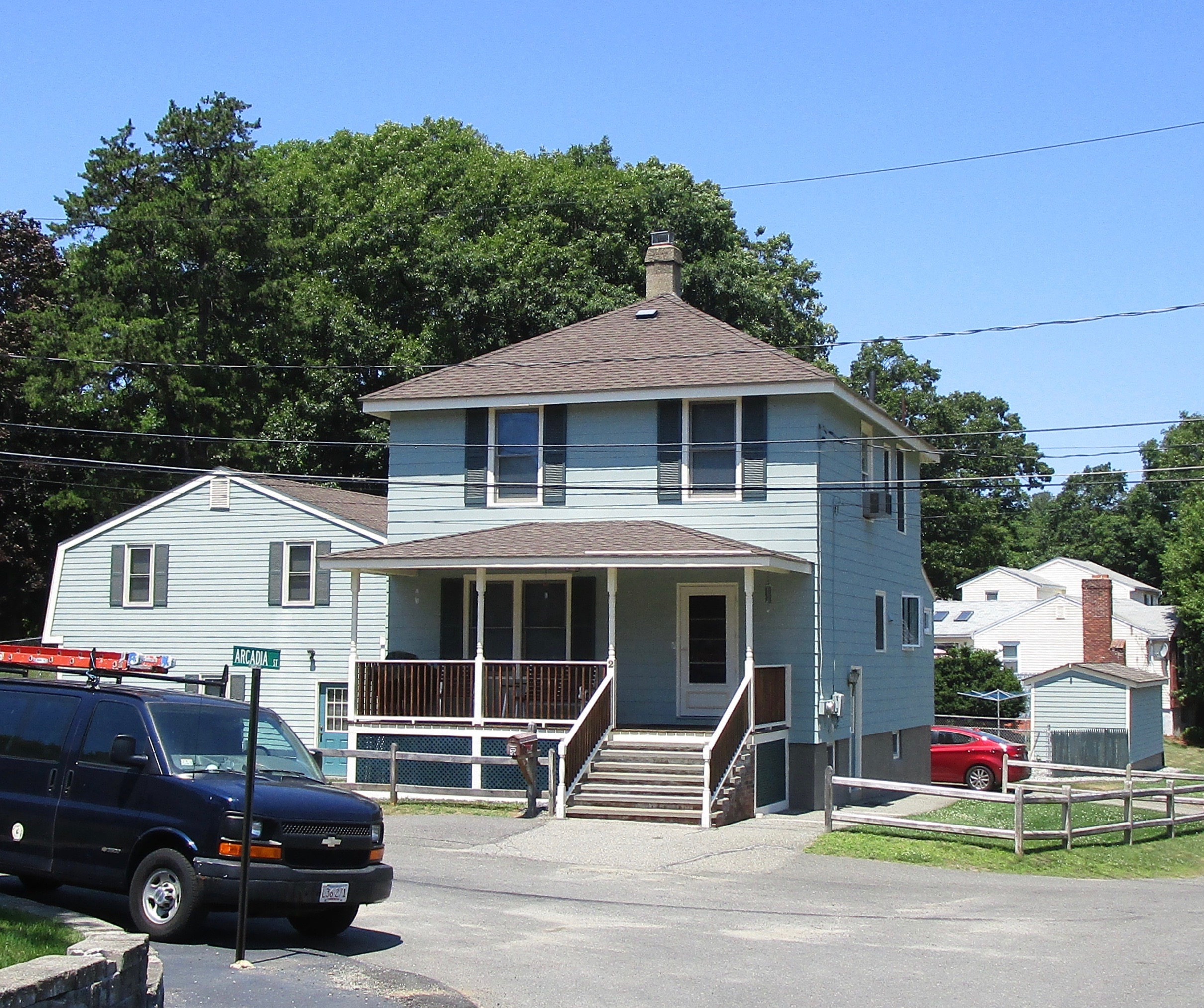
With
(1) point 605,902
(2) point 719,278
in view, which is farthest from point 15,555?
(1) point 605,902

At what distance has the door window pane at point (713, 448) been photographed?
24062mm

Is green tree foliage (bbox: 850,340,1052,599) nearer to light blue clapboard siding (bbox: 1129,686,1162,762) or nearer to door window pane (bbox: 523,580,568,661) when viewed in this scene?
light blue clapboard siding (bbox: 1129,686,1162,762)

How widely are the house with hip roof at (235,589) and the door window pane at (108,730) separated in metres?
15.4

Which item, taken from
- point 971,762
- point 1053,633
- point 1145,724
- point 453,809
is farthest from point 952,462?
point 453,809

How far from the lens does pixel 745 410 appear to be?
24.0 meters

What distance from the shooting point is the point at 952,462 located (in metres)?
77.9

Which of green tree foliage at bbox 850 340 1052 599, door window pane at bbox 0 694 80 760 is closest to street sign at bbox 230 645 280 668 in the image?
door window pane at bbox 0 694 80 760

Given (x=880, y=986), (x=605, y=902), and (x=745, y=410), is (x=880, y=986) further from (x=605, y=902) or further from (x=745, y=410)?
(x=745, y=410)

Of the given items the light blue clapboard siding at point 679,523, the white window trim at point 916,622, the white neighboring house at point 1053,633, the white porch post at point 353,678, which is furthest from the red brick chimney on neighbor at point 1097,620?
the white porch post at point 353,678

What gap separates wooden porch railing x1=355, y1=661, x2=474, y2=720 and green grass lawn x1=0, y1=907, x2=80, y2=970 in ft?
46.5

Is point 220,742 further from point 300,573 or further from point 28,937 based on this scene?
point 300,573

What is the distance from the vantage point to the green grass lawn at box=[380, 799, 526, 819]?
68.8ft

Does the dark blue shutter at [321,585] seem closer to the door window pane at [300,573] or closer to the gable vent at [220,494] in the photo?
the door window pane at [300,573]

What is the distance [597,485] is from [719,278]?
1642 cm
